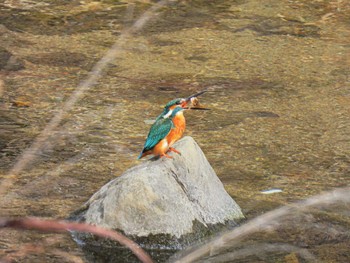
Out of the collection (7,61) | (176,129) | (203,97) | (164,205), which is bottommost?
(203,97)

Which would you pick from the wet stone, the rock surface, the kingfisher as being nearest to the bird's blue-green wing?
the kingfisher

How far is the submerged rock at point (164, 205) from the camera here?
440 cm

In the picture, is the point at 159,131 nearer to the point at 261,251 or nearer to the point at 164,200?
the point at 164,200

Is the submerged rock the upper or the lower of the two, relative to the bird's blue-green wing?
lower

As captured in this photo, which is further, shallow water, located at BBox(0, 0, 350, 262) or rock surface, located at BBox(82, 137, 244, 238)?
shallow water, located at BBox(0, 0, 350, 262)

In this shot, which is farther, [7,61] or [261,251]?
[7,61]

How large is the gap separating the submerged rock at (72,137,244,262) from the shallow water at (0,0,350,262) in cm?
28

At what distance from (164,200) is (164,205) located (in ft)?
0.11

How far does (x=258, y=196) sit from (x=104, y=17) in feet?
19.3

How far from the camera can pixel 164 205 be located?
14.8 feet

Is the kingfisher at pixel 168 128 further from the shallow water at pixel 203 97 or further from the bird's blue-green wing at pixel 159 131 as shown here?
the shallow water at pixel 203 97

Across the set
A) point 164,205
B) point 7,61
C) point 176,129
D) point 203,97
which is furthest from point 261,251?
point 7,61

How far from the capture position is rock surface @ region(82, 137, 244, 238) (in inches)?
174

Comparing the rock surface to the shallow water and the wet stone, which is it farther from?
the wet stone
